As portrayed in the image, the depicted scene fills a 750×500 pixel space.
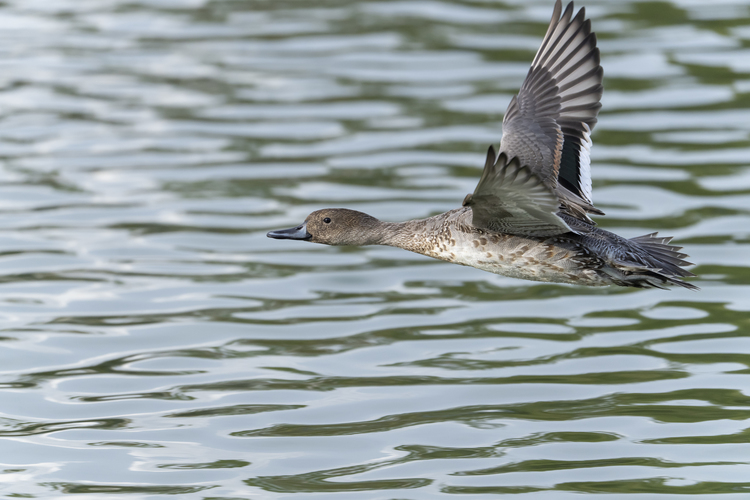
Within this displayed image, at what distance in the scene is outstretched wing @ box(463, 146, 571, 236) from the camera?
5.63 m

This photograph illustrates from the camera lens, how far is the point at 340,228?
7438 millimetres

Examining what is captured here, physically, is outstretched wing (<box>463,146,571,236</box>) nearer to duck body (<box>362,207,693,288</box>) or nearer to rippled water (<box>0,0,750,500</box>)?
duck body (<box>362,207,693,288</box>)

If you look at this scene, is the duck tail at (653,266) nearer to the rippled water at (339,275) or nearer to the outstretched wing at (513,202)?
the outstretched wing at (513,202)

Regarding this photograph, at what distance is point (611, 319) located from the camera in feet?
29.7

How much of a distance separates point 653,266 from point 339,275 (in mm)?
3898

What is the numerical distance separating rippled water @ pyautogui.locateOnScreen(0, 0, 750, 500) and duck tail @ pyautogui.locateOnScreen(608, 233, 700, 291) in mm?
1119

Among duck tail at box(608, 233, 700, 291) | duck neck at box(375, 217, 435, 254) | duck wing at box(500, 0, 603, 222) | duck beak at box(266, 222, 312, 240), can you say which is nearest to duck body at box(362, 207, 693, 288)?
duck tail at box(608, 233, 700, 291)

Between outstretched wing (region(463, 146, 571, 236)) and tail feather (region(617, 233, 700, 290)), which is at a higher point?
outstretched wing (region(463, 146, 571, 236))

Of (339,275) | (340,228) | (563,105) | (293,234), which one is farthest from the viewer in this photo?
(339,275)

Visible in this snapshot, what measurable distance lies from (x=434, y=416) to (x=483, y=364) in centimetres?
99

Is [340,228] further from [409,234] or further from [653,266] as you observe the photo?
[653,266]

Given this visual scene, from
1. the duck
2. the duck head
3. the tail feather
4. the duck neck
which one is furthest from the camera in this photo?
the duck head

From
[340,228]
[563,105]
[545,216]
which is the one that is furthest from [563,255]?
[340,228]

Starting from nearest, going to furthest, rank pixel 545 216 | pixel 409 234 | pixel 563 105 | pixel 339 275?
pixel 545 216
pixel 409 234
pixel 563 105
pixel 339 275
